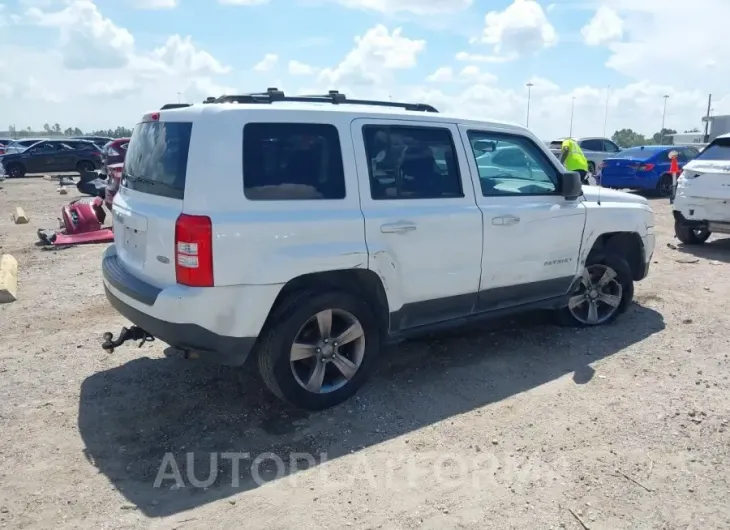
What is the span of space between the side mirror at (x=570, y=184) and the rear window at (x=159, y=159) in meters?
3.10

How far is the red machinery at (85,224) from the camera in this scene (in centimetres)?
984

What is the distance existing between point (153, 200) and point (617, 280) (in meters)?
4.33

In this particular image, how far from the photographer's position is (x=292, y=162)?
379 cm

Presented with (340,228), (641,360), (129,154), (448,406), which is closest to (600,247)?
(641,360)

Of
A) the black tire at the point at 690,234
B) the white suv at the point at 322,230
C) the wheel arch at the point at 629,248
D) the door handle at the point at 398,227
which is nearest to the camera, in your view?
the white suv at the point at 322,230

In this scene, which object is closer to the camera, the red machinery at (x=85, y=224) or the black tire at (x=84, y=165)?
the red machinery at (x=85, y=224)

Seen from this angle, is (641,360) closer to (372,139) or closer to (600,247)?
(600,247)

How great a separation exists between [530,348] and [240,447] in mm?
2772

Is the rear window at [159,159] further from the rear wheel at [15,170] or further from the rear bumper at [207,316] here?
the rear wheel at [15,170]

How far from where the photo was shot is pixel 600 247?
19.0ft

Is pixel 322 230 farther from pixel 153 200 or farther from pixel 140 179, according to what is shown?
pixel 140 179

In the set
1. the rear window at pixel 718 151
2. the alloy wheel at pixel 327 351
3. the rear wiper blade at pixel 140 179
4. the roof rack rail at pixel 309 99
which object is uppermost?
the roof rack rail at pixel 309 99

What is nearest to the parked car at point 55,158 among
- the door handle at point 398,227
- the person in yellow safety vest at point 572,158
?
the person in yellow safety vest at point 572,158

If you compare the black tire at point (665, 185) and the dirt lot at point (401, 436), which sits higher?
the black tire at point (665, 185)
